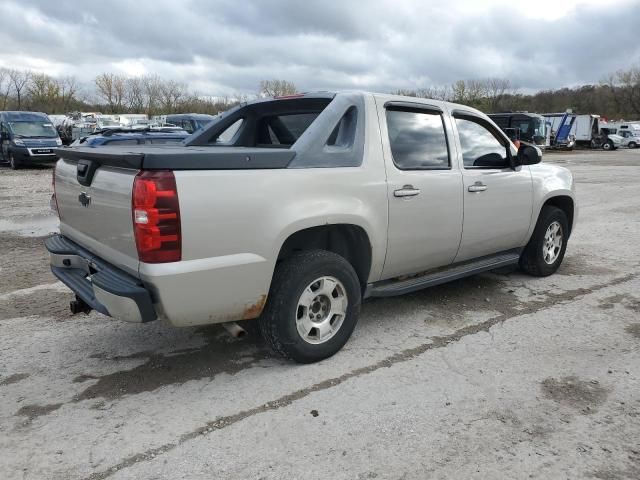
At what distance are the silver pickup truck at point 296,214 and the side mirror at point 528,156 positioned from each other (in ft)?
0.04

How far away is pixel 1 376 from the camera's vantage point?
3.55 meters

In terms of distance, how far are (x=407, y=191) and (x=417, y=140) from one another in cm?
51

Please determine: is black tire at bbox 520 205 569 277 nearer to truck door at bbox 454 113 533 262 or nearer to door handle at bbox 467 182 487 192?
truck door at bbox 454 113 533 262

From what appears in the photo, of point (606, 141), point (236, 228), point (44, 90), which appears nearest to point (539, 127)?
point (606, 141)

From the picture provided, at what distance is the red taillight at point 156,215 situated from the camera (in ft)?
9.35

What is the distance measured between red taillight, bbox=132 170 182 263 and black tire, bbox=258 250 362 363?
77cm

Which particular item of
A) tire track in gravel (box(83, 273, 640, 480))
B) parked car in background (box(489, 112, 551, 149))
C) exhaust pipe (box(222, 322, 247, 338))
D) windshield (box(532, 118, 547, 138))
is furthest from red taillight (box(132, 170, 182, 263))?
windshield (box(532, 118, 547, 138))

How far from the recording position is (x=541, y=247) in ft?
18.4

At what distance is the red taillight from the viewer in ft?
9.35

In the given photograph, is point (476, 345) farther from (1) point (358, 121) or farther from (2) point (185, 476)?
(2) point (185, 476)

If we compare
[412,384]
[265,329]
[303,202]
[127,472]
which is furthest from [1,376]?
[412,384]

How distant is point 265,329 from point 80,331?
1.77m

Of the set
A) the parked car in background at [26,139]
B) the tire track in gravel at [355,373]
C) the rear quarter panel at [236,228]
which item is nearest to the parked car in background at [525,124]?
the parked car in background at [26,139]

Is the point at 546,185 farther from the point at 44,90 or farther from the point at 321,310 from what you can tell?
the point at 44,90
